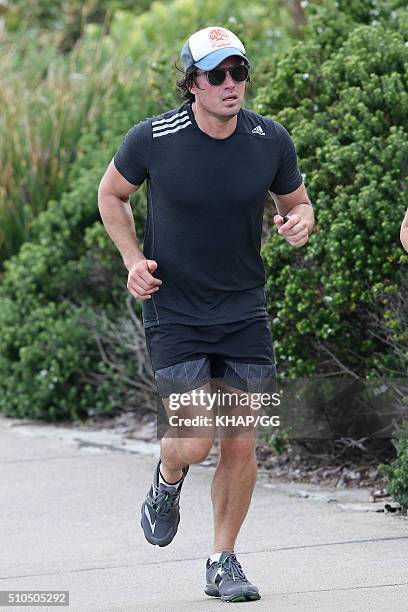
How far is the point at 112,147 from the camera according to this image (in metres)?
9.91

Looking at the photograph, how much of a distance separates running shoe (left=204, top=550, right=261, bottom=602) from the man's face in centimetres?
171

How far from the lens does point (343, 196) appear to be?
22.4ft

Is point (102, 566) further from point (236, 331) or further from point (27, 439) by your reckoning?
point (27, 439)

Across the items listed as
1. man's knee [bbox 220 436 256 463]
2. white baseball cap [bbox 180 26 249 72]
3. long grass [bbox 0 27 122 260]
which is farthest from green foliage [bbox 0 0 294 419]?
man's knee [bbox 220 436 256 463]

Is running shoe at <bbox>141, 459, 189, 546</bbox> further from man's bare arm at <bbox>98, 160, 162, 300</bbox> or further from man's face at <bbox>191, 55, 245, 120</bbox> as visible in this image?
man's face at <bbox>191, 55, 245, 120</bbox>

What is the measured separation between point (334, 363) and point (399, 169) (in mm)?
1175

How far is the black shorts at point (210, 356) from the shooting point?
5004 millimetres

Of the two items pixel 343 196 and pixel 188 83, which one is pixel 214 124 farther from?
pixel 343 196

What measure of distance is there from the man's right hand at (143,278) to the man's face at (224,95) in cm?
63

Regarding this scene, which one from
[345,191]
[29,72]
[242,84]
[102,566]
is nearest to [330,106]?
[345,191]

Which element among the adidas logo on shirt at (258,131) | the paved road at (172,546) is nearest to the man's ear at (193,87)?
the adidas logo on shirt at (258,131)

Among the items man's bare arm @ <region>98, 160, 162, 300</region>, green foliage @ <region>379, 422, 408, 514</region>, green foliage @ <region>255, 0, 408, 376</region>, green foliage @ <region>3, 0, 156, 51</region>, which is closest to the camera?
man's bare arm @ <region>98, 160, 162, 300</region>

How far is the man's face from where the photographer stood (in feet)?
16.0

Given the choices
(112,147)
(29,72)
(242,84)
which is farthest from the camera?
(29,72)
